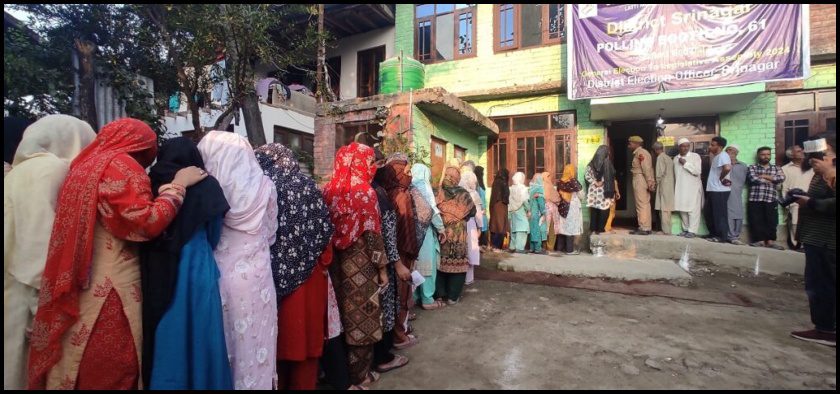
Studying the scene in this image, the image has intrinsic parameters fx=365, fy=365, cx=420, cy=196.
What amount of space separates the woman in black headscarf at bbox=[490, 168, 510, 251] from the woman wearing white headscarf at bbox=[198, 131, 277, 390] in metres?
5.23

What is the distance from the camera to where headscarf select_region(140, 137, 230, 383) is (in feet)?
5.22

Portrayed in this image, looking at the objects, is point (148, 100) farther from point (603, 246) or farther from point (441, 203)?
point (603, 246)

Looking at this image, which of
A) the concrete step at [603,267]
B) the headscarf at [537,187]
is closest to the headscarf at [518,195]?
the headscarf at [537,187]

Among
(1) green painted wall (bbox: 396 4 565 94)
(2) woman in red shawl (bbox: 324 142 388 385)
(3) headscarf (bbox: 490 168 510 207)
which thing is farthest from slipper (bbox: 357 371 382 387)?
(1) green painted wall (bbox: 396 4 565 94)

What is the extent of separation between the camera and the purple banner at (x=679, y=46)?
561cm

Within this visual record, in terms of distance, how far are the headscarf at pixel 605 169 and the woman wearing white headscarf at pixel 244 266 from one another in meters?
6.42

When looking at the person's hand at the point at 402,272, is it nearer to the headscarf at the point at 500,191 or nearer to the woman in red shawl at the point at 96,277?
the woman in red shawl at the point at 96,277

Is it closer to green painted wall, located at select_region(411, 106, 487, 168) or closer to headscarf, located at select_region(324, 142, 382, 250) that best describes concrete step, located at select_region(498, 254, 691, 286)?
green painted wall, located at select_region(411, 106, 487, 168)

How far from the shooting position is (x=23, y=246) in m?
1.55

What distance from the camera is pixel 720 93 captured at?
A: 5.82 m

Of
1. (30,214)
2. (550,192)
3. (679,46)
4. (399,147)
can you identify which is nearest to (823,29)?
(679,46)

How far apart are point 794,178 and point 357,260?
740cm

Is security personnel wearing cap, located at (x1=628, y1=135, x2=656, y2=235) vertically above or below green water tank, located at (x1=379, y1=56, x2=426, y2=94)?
below

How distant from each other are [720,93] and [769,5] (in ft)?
4.77
